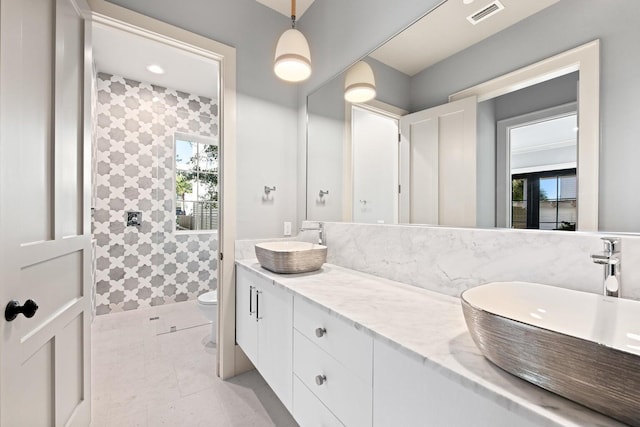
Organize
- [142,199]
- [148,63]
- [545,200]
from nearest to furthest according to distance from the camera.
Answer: [545,200], [148,63], [142,199]

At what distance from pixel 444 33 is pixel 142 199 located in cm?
335

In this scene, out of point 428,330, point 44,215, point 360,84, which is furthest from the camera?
point 360,84

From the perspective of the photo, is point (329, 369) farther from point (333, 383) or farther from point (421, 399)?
point (421, 399)

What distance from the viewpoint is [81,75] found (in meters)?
1.39

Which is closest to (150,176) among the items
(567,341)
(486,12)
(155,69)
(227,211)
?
(155,69)

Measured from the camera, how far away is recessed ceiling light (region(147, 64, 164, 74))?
2926 millimetres

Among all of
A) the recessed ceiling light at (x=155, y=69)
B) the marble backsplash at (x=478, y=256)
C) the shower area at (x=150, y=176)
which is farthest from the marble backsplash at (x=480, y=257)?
the recessed ceiling light at (x=155, y=69)

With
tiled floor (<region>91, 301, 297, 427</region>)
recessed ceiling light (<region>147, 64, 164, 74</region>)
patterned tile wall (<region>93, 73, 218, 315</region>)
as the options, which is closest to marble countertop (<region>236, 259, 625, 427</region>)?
tiled floor (<region>91, 301, 297, 427</region>)

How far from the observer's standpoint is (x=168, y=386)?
1830 mm

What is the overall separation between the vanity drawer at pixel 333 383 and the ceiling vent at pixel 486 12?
1.42 m

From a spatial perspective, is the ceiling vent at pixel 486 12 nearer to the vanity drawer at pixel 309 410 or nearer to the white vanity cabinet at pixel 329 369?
the white vanity cabinet at pixel 329 369

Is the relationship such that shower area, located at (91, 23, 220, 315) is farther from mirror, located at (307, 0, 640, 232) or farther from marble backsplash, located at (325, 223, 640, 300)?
marble backsplash, located at (325, 223, 640, 300)

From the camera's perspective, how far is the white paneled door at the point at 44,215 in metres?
0.87

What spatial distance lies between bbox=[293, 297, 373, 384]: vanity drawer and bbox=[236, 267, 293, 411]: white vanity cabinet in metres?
0.12
